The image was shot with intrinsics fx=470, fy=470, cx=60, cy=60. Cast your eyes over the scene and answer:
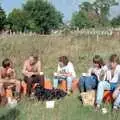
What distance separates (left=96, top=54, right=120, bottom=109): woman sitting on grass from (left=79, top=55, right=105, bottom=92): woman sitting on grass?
45 centimetres

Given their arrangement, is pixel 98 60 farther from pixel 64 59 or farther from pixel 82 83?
pixel 64 59

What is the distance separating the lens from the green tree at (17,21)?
7800cm

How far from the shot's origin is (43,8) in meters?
80.3

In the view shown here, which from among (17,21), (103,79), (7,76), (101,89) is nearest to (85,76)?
(103,79)

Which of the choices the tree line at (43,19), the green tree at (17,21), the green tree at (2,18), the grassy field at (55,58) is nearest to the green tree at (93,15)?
the tree line at (43,19)

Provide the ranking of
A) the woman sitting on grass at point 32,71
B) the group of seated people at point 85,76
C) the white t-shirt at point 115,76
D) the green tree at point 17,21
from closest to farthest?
the group of seated people at point 85,76
the white t-shirt at point 115,76
the woman sitting on grass at point 32,71
the green tree at point 17,21

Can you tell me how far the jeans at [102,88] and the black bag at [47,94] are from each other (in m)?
1.11

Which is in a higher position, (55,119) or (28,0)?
(28,0)

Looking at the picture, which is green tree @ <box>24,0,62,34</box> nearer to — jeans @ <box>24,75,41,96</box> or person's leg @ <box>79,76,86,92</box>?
jeans @ <box>24,75,41,96</box>

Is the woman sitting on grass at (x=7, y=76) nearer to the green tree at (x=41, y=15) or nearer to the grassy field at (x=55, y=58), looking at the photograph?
the grassy field at (x=55, y=58)

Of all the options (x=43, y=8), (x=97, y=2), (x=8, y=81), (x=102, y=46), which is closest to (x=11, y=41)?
(x=102, y=46)

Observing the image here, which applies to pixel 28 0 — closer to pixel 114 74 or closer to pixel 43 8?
pixel 43 8

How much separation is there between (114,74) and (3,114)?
2.50 metres

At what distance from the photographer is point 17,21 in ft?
259
